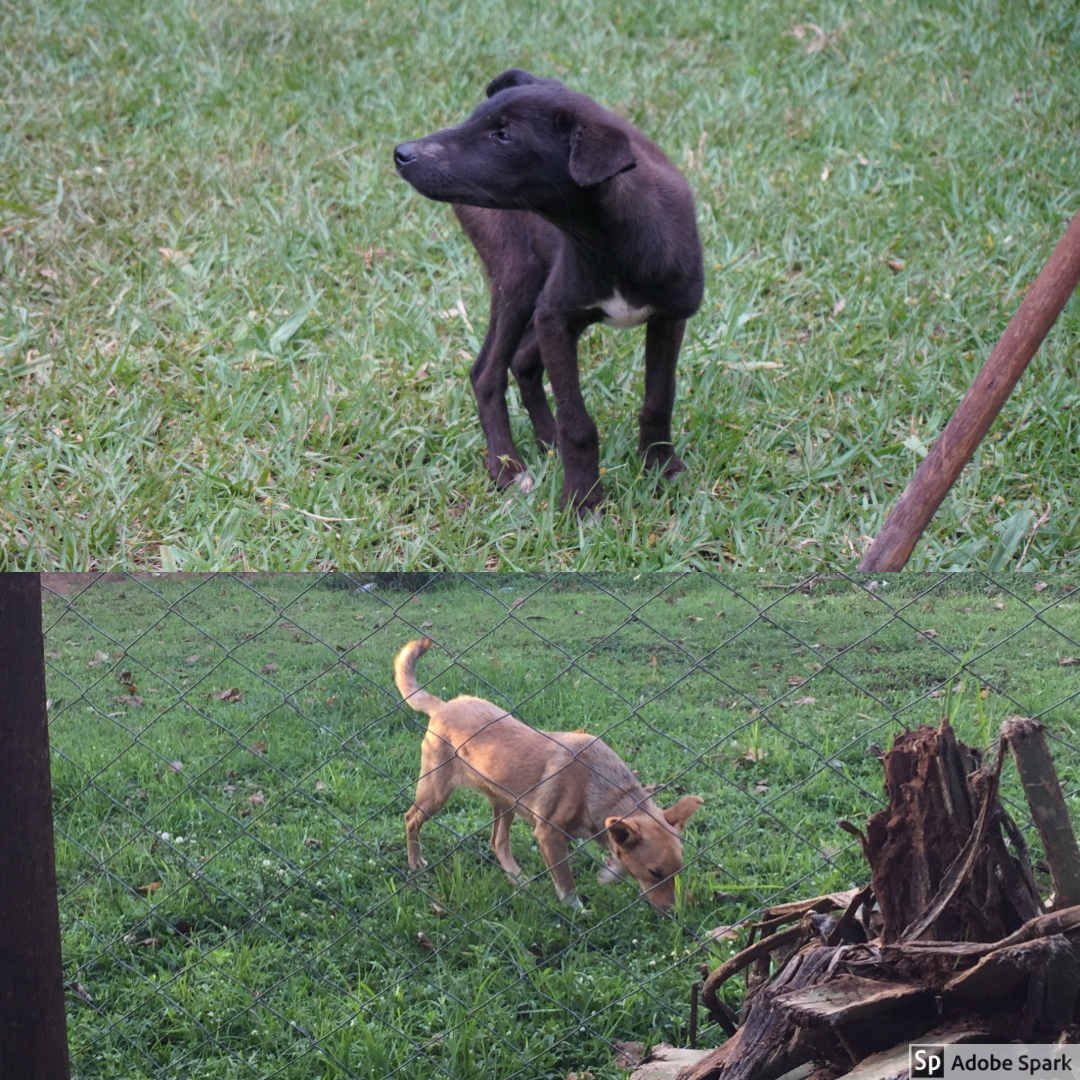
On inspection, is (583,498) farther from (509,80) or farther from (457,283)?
(457,283)

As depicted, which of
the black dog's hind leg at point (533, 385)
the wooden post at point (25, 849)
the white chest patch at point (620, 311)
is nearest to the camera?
the wooden post at point (25, 849)

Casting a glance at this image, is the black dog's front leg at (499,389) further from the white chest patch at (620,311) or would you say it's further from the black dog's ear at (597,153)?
the black dog's ear at (597,153)

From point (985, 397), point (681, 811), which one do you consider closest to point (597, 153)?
point (985, 397)

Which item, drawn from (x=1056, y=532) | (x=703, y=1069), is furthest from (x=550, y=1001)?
(x=1056, y=532)

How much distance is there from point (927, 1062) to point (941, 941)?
182 millimetres

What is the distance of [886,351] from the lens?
12.4ft

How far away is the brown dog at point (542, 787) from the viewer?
262 cm

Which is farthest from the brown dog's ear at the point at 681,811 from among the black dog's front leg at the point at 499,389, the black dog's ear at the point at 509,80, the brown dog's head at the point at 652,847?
the black dog's ear at the point at 509,80

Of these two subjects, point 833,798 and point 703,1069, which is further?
point 833,798

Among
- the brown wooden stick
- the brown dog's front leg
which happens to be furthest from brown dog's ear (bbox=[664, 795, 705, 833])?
the brown wooden stick

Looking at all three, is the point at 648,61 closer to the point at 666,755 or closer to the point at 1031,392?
the point at 1031,392

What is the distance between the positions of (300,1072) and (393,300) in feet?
8.71

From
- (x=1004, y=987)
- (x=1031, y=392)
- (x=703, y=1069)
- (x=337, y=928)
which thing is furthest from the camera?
(x=1031, y=392)

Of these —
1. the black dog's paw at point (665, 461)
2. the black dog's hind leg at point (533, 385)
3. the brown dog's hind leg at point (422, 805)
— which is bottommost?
the brown dog's hind leg at point (422, 805)
